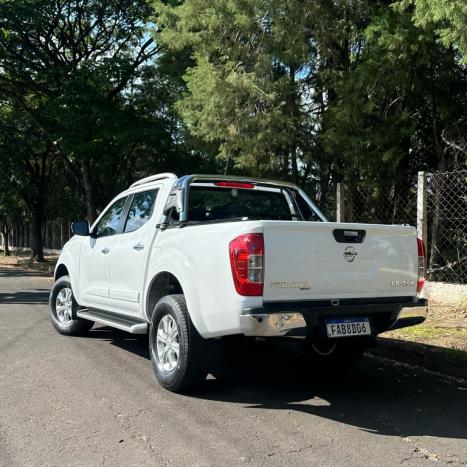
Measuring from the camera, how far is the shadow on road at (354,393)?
14.6ft

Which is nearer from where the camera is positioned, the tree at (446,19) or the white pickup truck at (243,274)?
the white pickup truck at (243,274)

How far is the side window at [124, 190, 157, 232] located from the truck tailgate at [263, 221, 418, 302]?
2141mm

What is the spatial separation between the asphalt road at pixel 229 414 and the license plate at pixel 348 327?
0.64 metres

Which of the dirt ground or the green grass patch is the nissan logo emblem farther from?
the green grass patch

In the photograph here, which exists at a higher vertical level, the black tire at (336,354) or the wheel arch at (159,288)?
the wheel arch at (159,288)

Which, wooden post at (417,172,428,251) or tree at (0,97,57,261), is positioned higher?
tree at (0,97,57,261)

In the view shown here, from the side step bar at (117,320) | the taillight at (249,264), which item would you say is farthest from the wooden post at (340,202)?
the taillight at (249,264)

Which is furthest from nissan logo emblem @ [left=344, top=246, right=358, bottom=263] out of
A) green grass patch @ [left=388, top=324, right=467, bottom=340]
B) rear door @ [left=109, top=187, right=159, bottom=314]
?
green grass patch @ [left=388, top=324, right=467, bottom=340]

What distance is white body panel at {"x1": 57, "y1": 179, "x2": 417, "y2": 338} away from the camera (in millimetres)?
4383

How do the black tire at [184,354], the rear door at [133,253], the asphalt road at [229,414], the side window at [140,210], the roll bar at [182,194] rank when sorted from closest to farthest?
1. the asphalt road at [229,414]
2. the black tire at [184,354]
3. the roll bar at [182,194]
4. the rear door at [133,253]
5. the side window at [140,210]

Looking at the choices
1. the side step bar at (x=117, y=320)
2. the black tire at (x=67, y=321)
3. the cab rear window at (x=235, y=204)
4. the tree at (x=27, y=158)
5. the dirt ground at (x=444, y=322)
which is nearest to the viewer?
the side step bar at (x=117, y=320)

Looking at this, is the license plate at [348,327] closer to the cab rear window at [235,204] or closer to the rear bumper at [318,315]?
the rear bumper at [318,315]

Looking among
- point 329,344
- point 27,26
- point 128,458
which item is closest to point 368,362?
point 329,344

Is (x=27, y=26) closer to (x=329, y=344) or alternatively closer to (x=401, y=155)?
(x=401, y=155)
